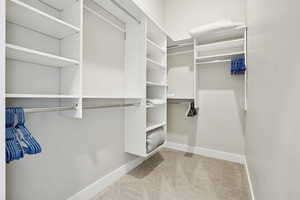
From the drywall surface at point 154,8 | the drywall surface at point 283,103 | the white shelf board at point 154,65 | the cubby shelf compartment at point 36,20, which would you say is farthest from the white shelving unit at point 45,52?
the drywall surface at point 154,8

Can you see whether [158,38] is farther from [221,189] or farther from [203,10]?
[221,189]

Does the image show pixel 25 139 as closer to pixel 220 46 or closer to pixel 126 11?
pixel 126 11

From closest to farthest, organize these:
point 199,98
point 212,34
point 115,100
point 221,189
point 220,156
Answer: point 221,189 → point 115,100 → point 212,34 → point 220,156 → point 199,98

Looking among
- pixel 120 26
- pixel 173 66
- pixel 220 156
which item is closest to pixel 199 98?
pixel 173 66

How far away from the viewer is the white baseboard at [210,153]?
2.32 meters

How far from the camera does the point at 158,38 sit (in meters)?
2.36

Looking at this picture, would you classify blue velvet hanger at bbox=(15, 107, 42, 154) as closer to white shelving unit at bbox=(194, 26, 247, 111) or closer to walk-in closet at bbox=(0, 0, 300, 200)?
walk-in closet at bbox=(0, 0, 300, 200)

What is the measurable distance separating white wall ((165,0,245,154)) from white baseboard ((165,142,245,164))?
0.22 ft

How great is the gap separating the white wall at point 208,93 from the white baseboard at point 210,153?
7 centimetres

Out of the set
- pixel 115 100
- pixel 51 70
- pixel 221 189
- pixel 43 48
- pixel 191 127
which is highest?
pixel 43 48

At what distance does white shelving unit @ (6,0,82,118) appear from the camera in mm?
924

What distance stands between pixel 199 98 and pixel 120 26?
5.88ft

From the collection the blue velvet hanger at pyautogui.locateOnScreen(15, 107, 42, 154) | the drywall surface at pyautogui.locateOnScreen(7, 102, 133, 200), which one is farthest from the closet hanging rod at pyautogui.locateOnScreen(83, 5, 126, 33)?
the blue velvet hanger at pyautogui.locateOnScreen(15, 107, 42, 154)

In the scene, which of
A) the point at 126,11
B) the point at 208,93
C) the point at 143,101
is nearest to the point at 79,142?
the point at 143,101
